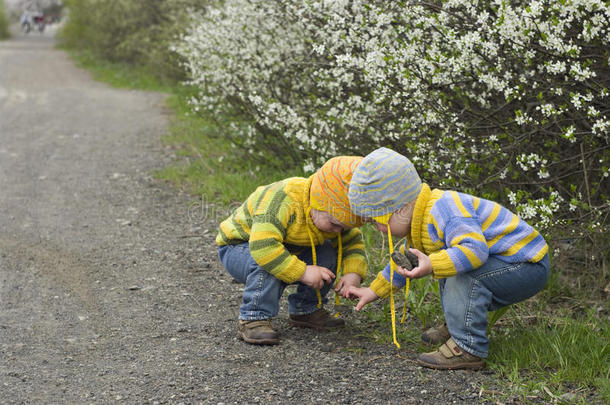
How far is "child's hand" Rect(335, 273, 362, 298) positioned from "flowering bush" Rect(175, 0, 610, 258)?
1045 mm

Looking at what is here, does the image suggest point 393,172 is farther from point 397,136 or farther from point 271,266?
point 397,136

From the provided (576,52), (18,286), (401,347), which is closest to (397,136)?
(576,52)

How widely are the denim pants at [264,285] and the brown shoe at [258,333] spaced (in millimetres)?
31

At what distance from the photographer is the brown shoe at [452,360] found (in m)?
3.45

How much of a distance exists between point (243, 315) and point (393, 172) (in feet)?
3.78

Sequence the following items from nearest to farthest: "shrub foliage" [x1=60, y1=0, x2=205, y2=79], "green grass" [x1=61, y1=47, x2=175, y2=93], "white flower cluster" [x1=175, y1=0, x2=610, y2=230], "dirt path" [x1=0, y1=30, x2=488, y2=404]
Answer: "dirt path" [x1=0, y1=30, x2=488, y2=404]
"white flower cluster" [x1=175, y1=0, x2=610, y2=230]
"shrub foliage" [x1=60, y1=0, x2=205, y2=79]
"green grass" [x1=61, y1=47, x2=175, y2=93]

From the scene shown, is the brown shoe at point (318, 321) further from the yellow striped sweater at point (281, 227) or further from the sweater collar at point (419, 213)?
the sweater collar at point (419, 213)

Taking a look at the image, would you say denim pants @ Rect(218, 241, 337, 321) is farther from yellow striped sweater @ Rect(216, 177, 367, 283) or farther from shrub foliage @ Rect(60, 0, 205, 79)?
shrub foliage @ Rect(60, 0, 205, 79)

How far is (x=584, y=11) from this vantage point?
13.9ft

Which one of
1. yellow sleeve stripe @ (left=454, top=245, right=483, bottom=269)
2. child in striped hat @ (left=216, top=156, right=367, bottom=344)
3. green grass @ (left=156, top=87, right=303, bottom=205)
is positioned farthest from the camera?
green grass @ (left=156, top=87, right=303, bottom=205)

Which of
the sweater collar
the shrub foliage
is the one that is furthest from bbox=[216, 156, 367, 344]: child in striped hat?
the shrub foliage

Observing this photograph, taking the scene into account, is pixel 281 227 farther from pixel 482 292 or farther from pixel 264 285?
pixel 482 292

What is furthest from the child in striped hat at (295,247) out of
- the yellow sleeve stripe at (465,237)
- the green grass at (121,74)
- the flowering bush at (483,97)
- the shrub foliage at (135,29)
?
the green grass at (121,74)

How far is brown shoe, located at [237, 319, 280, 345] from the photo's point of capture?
379cm
